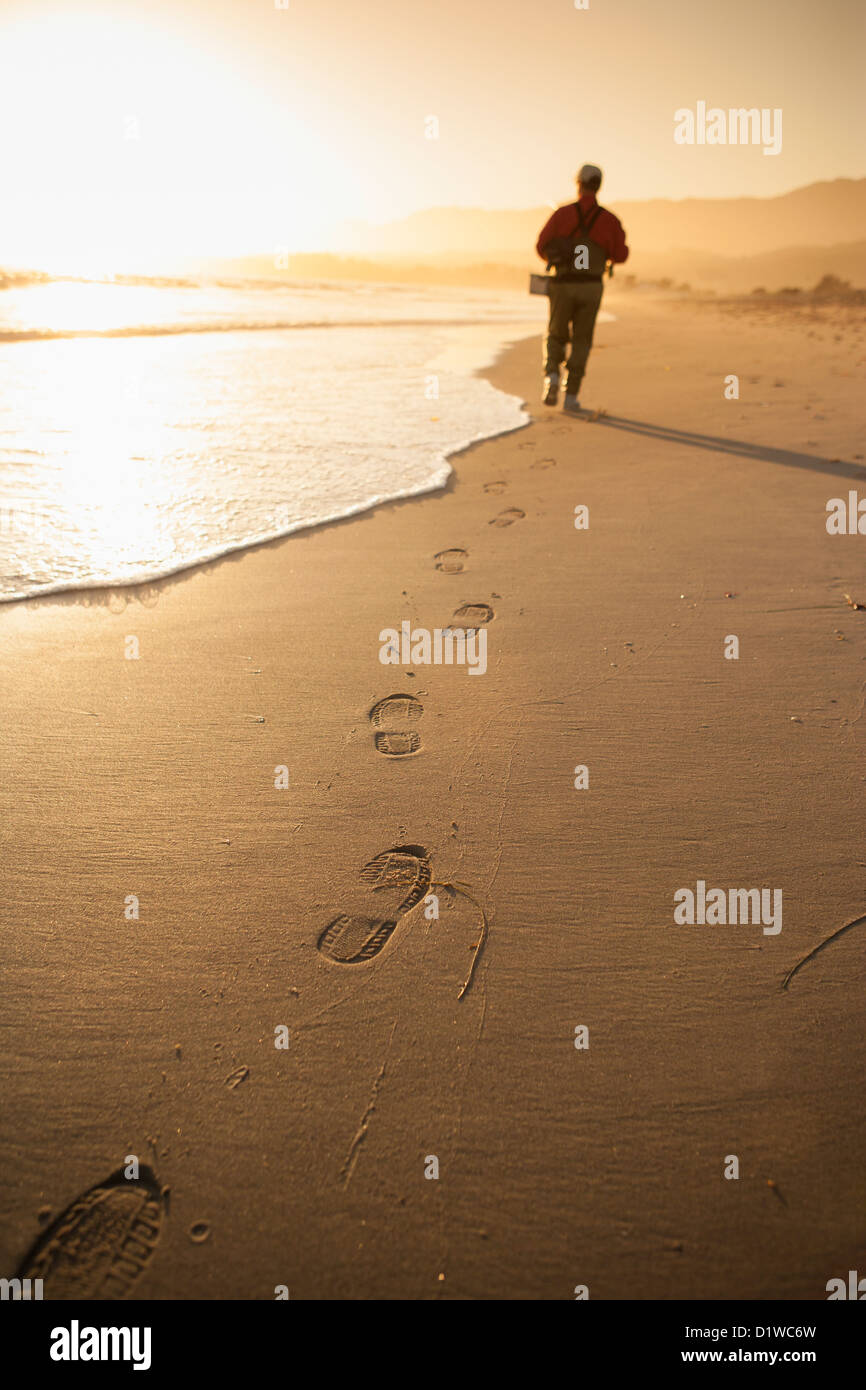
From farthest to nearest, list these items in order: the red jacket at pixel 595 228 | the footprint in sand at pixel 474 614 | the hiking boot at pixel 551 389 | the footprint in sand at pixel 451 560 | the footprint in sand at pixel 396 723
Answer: the hiking boot at pixel 551 389
the red jacket at pixel 595 228
the footprint in sand at pixel 451 560
the footprint in sand at pixel 474 614
the footprint in sand at pixel 396 723

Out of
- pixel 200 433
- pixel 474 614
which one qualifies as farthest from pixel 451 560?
pixel 200 433

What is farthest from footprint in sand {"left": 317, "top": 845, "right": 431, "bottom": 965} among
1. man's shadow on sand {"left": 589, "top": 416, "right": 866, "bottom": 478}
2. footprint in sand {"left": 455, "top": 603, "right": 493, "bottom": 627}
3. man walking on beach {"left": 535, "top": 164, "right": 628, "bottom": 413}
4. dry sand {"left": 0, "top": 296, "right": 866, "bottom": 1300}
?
man walking on beach {"left": 535, "top": 164, "right": 628, "bottom": 413}

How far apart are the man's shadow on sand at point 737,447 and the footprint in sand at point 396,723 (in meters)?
3.36

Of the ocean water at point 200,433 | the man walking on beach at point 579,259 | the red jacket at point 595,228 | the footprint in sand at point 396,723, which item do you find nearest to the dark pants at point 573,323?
the man walking on beach at point 579,259

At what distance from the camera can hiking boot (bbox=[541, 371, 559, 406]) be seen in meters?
6.24

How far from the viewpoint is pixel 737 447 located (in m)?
4.77

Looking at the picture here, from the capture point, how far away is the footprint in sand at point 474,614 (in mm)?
2736

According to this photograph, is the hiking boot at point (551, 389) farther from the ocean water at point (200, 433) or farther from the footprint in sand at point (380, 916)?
the footprint in sand at point (380, 916)

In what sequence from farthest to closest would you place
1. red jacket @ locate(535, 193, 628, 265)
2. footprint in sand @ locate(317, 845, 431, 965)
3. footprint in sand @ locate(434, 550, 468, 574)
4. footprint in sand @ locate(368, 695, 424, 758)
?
red jacket @ locate(535, 193, 628, 265), footprint in sand @ locate(434, 550, 468, 574), footprint in sand @ locate(368, 695, 424, 758), footprint in sand @ locate(317, 845, 431, 965)

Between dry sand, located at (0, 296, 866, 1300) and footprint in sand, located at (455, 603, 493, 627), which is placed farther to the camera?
footprint in sand, located at (455, 603, 493, 627)

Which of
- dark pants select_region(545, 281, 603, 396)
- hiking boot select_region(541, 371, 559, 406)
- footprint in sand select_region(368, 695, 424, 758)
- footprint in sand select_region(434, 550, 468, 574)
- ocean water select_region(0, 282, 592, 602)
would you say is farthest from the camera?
hiking boot select_region(541, 371, 559, 406)

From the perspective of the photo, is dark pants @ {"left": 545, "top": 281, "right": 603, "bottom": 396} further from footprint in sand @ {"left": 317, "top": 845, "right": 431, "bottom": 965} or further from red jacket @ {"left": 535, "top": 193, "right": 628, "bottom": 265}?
footprint in sand @ {"left": 317, "top": 845, "right": 431, "bottom": 965}

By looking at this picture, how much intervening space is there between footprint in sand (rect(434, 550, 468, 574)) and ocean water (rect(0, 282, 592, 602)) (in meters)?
0.83
